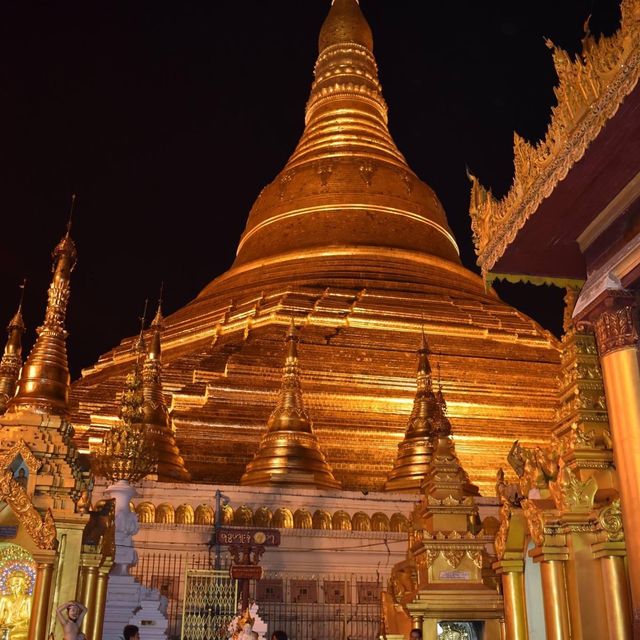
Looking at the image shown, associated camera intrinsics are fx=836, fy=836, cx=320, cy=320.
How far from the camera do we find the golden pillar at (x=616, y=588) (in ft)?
19.6

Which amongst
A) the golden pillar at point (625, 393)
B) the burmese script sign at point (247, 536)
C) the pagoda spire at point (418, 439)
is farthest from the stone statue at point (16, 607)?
the pagoda spire at point (418, 439)

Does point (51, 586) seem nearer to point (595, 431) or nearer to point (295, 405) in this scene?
point (595, 431)

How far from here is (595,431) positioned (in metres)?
6.83

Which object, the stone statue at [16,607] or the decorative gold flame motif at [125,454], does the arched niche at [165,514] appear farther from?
the stone statue at [16,607]

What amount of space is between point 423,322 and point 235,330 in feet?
15.8

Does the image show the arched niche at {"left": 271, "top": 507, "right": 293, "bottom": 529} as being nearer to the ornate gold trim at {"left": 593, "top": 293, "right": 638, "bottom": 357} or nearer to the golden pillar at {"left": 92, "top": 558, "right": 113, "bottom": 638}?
the golden pillar at {"left": 92, "top": 558, "right": 113, "bottom": 638}

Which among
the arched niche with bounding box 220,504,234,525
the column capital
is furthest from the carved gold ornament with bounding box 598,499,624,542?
the arched niche with bounding box 220,504,234,525

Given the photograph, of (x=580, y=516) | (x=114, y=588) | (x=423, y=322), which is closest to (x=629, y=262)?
(x=580, y=516)

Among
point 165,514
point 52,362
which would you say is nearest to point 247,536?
point 165,514

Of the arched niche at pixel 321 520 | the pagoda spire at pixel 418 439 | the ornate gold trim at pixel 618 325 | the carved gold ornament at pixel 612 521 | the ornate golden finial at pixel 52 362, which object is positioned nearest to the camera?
the carved gold ornament at pixel 612 521

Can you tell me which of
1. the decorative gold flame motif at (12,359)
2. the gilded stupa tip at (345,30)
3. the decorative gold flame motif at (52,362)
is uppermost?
the gilded stupa tip at (345,30)

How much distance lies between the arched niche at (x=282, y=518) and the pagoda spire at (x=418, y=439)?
109 inches

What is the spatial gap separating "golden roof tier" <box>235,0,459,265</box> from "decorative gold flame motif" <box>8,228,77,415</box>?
48.1 feet

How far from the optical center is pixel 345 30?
31.9 meters
